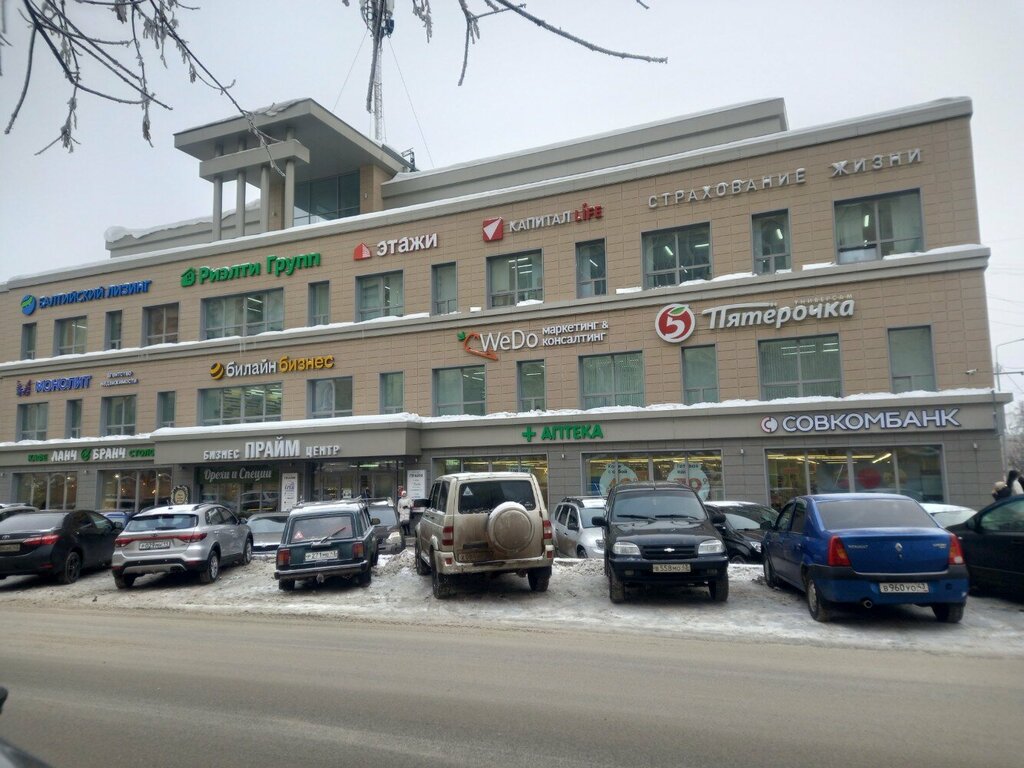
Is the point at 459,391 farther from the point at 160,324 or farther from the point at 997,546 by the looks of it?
the point at 997,546

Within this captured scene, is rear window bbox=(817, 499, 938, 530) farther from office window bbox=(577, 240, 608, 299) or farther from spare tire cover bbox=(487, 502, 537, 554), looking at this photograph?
office window bbox=(577, 240, 608, 299)

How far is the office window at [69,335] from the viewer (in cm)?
3762

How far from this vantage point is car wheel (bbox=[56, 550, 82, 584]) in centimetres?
1578

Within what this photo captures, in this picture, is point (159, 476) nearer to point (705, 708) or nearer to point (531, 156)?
point (531, 156)

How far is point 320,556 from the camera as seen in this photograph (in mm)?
13617

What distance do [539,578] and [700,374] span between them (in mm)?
14504

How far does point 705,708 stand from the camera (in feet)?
19.6

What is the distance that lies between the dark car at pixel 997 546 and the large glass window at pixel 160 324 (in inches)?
1325

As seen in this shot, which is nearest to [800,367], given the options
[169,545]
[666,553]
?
[666,553]

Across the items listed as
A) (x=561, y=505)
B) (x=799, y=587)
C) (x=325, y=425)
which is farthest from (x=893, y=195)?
(x=325, y=425)

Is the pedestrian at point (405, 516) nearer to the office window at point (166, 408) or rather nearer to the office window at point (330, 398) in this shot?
the office window at point (330, 398)

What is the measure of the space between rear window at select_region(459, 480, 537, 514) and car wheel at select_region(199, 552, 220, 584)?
247 inches

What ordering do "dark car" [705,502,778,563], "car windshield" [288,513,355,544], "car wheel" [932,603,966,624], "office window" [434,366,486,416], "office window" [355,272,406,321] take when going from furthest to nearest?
"office window" [355,272,406,321] < "office window" [434,366,486,416] < "dark car" [705,502,778,563] < "car windshield" [288,513,355,544] < "car wheel" [932,603,966,624]

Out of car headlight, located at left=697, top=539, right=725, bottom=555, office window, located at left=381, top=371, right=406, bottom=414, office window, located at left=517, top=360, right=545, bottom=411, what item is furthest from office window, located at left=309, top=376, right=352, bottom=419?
car headlight, located at left=697, top=539, right=725, bottom=555
